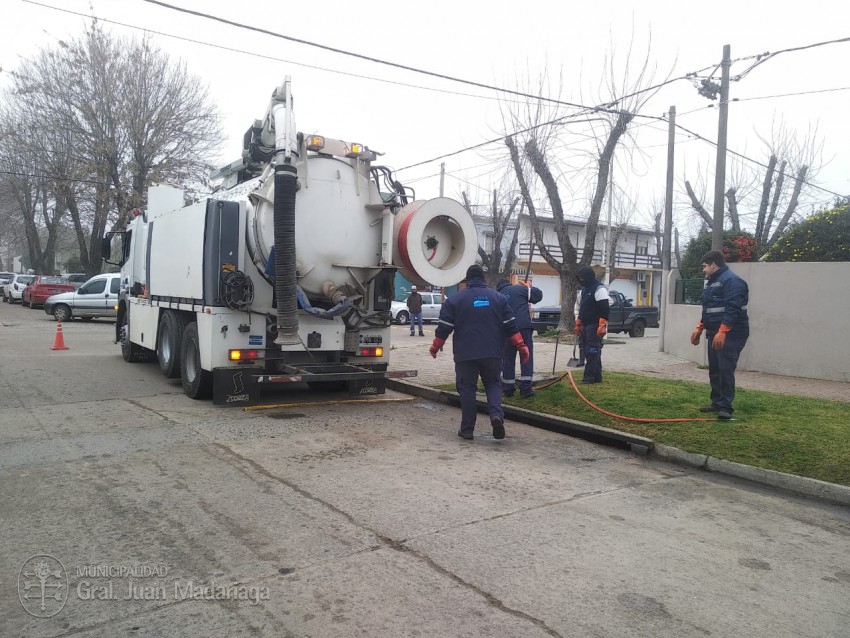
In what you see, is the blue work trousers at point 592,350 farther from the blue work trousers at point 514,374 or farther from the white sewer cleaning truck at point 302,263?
the white sewer cleaning truck at point 302,263

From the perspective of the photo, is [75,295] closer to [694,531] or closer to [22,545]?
[22,545]

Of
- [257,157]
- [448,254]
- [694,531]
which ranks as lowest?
[694,531]

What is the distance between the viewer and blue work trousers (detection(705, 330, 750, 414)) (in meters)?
7.39

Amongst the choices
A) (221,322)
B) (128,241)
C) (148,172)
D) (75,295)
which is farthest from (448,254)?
(148,172)

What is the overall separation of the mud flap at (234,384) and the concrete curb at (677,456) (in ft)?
9.56

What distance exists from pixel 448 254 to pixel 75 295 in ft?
68.6

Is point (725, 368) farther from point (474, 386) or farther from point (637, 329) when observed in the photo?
point (637, 329)

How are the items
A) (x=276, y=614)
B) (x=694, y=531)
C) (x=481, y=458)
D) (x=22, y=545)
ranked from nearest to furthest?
(x=276, y=614) < (x=22, y=545) < (x=694, y=531) < (x=481, y=458)

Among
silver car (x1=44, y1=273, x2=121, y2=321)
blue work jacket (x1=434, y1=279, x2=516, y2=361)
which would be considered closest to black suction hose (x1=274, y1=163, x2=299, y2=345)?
blue work jacket (x1=434, y1=279, x2=516, y2=361)

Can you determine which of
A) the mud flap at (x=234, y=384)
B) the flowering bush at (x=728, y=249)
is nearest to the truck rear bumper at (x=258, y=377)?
the mud flap at (x=234, y=384)

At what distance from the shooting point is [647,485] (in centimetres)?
583

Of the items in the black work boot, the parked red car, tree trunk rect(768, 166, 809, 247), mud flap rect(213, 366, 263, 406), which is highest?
tree trunk rect(768, 166, 809, 247)

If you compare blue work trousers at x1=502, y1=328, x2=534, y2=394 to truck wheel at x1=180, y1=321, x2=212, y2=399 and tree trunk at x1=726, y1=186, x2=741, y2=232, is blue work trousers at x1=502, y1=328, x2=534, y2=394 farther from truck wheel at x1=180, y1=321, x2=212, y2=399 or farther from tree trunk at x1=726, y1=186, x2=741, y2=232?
tree trunk at x1=726, y1=186, x2=741, y2=232
